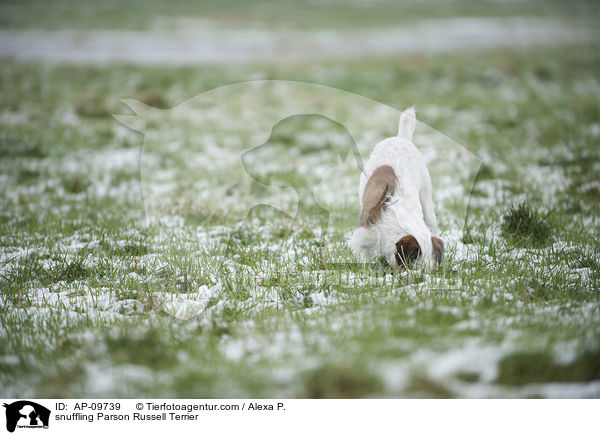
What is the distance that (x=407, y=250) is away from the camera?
2.90m

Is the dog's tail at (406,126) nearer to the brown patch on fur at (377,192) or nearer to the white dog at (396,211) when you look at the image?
the white dog at (396,211)

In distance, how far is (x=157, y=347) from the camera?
2447mm

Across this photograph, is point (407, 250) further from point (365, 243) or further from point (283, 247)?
point (283, 247)

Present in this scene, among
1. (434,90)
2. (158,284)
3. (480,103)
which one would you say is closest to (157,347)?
(158,284)

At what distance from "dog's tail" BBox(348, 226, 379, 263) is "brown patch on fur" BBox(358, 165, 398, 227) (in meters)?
0.06

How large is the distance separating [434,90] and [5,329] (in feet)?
35.5

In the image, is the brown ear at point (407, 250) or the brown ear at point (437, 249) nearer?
the brown ear at point (407, 250)

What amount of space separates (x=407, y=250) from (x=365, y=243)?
496 millimetres

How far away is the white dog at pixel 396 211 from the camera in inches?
117
